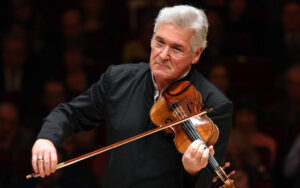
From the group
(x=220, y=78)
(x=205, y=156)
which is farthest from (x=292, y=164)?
(x=205, y=156)

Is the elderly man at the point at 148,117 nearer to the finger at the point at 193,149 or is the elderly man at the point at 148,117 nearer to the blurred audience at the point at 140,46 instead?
the finger at the point at 193,149

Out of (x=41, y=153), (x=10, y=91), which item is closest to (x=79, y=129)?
(x=41, y=153)

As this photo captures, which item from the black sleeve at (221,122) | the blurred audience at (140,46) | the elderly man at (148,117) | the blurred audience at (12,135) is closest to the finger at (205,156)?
the elderly man at (148,117)

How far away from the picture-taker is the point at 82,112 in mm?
2082

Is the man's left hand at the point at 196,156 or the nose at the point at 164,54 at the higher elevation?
the nose at the point at 164,54

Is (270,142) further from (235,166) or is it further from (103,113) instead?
(103,113)

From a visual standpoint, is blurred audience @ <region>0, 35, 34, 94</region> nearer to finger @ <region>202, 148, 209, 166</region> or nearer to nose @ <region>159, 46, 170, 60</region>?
nose @ <region>159, 46, 170, 60</region>

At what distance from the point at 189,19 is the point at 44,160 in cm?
70

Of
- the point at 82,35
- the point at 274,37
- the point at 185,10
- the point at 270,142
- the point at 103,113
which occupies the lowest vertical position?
the point at 270,142

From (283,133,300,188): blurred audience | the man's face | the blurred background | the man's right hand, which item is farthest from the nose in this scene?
(283,133,300,188): blurred audience

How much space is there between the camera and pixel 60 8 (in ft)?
18.8

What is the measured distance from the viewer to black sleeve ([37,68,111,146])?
79.3 inches

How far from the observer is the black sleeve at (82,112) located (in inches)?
79.3

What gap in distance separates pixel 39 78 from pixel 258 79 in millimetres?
2021
